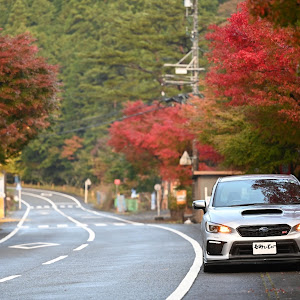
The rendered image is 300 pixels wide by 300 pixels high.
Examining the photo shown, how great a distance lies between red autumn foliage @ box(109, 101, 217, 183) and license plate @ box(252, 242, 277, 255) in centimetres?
2870

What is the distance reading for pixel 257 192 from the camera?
14812 mm

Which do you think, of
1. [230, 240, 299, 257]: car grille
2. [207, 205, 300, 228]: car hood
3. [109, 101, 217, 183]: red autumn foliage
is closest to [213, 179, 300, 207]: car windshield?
[207, 205, 300, 228]: car hood

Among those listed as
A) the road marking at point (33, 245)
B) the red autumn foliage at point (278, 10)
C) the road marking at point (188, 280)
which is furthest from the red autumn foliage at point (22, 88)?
the red autumn foliage at point (278, 10)

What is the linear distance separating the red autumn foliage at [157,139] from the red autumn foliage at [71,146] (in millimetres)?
42891

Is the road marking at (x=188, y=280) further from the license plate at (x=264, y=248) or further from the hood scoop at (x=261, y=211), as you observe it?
the hood scoop at (x=261, y=211)

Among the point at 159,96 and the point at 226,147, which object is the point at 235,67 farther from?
the point at 159,96

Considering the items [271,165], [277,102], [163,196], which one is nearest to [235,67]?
[277,102]

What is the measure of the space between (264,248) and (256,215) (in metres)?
0.58

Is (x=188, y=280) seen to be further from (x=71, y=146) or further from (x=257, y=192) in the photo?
(x=71, y=146)

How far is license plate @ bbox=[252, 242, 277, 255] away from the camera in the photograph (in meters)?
13.3

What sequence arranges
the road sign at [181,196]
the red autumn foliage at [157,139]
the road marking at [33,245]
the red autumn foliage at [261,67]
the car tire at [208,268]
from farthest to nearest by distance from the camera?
the red autumn foliage at [157,139], the road sign at [181,196], the road marking at [33,245], the red autumn foliage at [261,67], the car tire at [208,268]

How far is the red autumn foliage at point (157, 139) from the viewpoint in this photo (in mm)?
50188

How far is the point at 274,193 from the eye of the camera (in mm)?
14781

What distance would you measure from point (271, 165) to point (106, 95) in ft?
158
